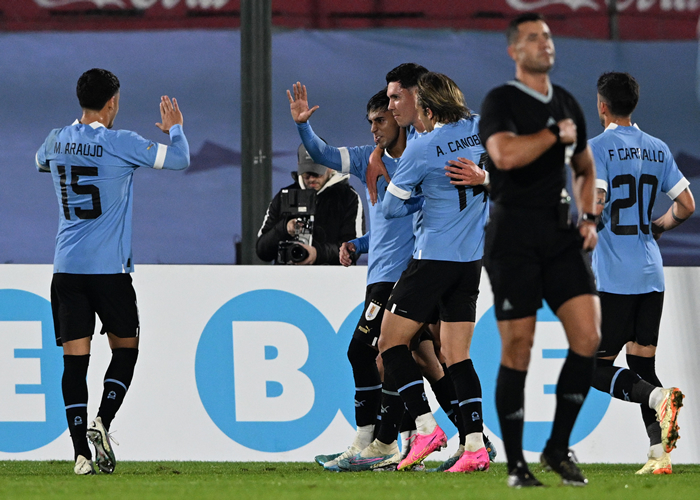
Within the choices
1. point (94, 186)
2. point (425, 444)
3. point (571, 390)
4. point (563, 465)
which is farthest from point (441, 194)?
point (94, 186)

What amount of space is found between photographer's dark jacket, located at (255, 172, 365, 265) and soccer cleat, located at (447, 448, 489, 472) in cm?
240

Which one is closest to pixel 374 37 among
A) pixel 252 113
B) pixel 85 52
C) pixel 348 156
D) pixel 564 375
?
pixel 85 52

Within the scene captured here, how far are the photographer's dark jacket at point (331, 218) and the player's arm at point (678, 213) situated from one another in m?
2.19

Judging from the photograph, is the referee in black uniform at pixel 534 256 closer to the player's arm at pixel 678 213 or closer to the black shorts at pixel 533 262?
the black shorts at pixel 533 262

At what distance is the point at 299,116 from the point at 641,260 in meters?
2.01

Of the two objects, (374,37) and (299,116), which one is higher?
(374,37)

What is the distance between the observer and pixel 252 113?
767 cm

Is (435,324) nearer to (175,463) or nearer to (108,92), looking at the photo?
(175,463)

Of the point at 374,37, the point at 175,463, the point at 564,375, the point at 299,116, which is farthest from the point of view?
the point at 374,37

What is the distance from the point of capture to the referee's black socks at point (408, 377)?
5176 mm

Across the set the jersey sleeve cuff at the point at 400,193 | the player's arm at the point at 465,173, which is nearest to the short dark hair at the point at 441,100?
the player's arm at the point at 465,173

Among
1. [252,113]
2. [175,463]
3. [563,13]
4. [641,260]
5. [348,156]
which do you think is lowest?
[175,463]

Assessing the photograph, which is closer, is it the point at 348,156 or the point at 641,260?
the point at 641,260

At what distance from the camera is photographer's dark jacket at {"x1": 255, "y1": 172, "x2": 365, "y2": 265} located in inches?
283
